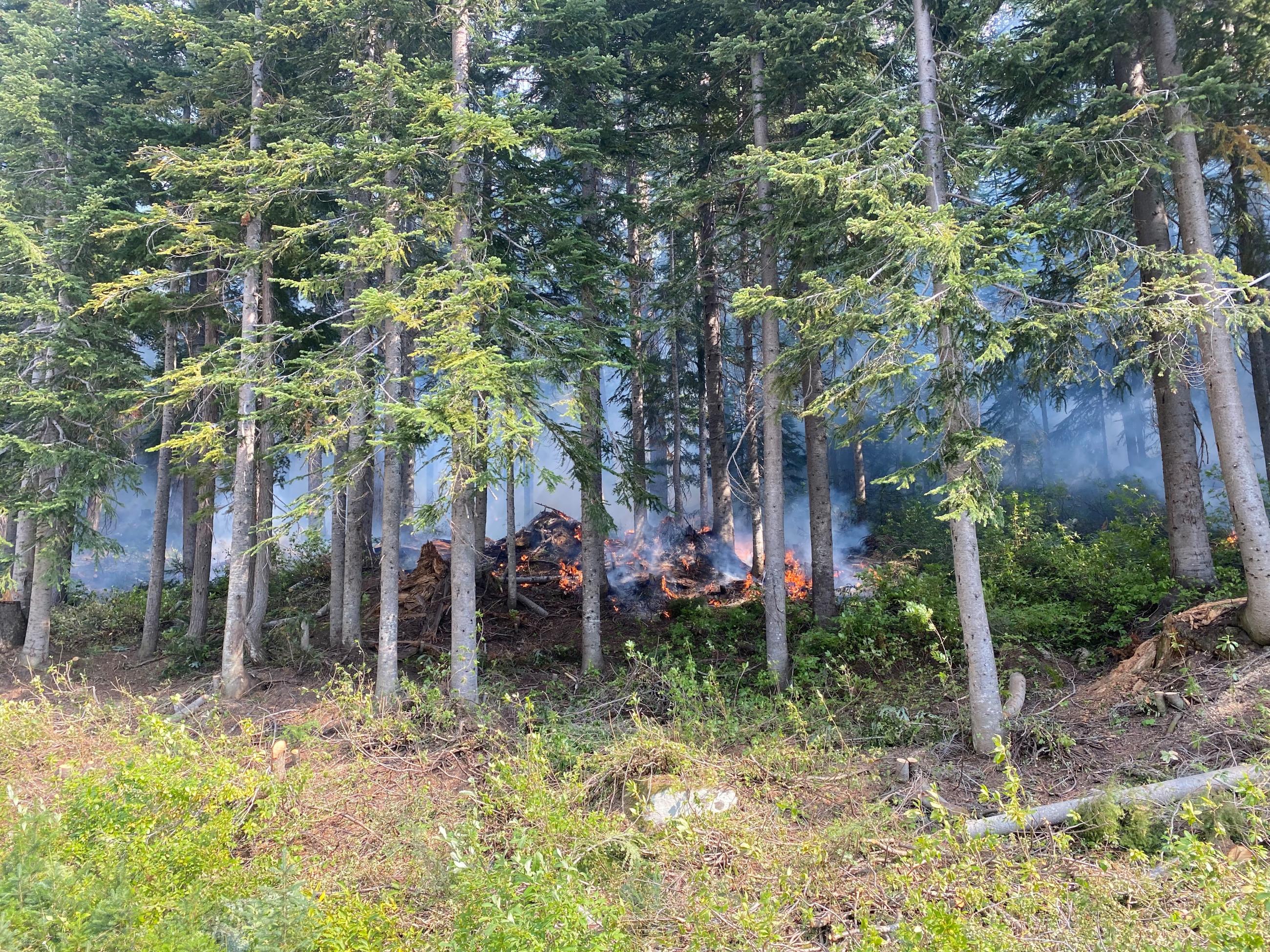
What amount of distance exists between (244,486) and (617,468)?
24.3ft

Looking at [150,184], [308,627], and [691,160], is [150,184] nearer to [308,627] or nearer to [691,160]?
[308,627]

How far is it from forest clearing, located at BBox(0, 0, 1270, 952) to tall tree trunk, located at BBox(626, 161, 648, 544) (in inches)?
14.0

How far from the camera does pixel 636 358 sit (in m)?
10.9

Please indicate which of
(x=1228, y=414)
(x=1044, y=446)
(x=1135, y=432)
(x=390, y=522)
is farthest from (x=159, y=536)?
(x=1135, y=432)

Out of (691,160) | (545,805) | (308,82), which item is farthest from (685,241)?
(545,805)

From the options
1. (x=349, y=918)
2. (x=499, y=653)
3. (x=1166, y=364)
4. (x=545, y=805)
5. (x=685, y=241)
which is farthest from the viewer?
(x=685, y=241)

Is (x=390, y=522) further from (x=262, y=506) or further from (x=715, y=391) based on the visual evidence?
(x=715, y=391)

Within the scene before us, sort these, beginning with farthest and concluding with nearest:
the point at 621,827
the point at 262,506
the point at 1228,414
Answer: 1. the point at 262,506
2. the point at 1228,414
3. the point at 621,827

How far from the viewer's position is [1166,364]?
7.86 metres

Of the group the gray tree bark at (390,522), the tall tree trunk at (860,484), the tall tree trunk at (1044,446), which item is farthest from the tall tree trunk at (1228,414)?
the tall tree trunk at (1044,446)

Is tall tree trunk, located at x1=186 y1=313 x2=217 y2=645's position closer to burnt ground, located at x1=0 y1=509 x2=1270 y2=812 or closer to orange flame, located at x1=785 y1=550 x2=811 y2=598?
burnt ground, located at x1=0 y1=509 x2=1270 y2=812

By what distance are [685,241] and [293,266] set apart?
887 cm

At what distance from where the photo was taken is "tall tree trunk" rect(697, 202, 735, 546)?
15.6 metres

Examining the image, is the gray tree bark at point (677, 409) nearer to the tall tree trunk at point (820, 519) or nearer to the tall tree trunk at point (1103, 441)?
the tall tree trunk at point (820, 519)
